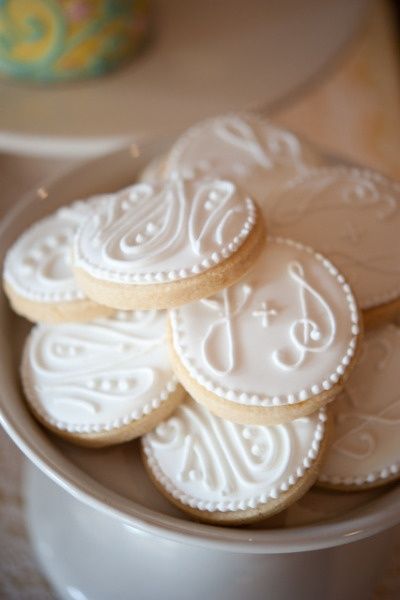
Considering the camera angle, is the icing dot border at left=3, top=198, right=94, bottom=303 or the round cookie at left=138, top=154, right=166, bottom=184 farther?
the round cookie at left=138, top=154, right=166, bottom=184

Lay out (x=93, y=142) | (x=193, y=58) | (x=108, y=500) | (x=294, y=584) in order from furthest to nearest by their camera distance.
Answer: (x=193, y=58) < (x=93, y=142) < (x=294, y=584) < (x=108, y=500)

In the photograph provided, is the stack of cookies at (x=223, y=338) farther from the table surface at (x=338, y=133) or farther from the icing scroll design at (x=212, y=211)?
the table surface at (x=338, y=133)

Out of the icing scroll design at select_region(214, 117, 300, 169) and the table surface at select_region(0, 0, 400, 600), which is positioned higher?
the icing scroll design at select_region(214, 117, 300, 169)

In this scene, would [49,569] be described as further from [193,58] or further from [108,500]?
[193,58]

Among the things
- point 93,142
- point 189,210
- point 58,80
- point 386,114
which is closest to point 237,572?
point 189,210

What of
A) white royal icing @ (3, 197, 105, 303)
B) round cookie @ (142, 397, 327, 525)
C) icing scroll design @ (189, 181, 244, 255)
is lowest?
round cookie @ (142, 397, 327, 525)

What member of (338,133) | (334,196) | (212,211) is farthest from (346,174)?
(338,133)

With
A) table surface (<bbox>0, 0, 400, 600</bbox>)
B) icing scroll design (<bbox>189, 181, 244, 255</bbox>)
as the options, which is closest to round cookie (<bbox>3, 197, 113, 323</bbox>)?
icing scroll design (<bbox>189, 181, 244, 255</bbox>)

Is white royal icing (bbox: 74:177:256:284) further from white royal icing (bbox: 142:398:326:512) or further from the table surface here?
the table surface
